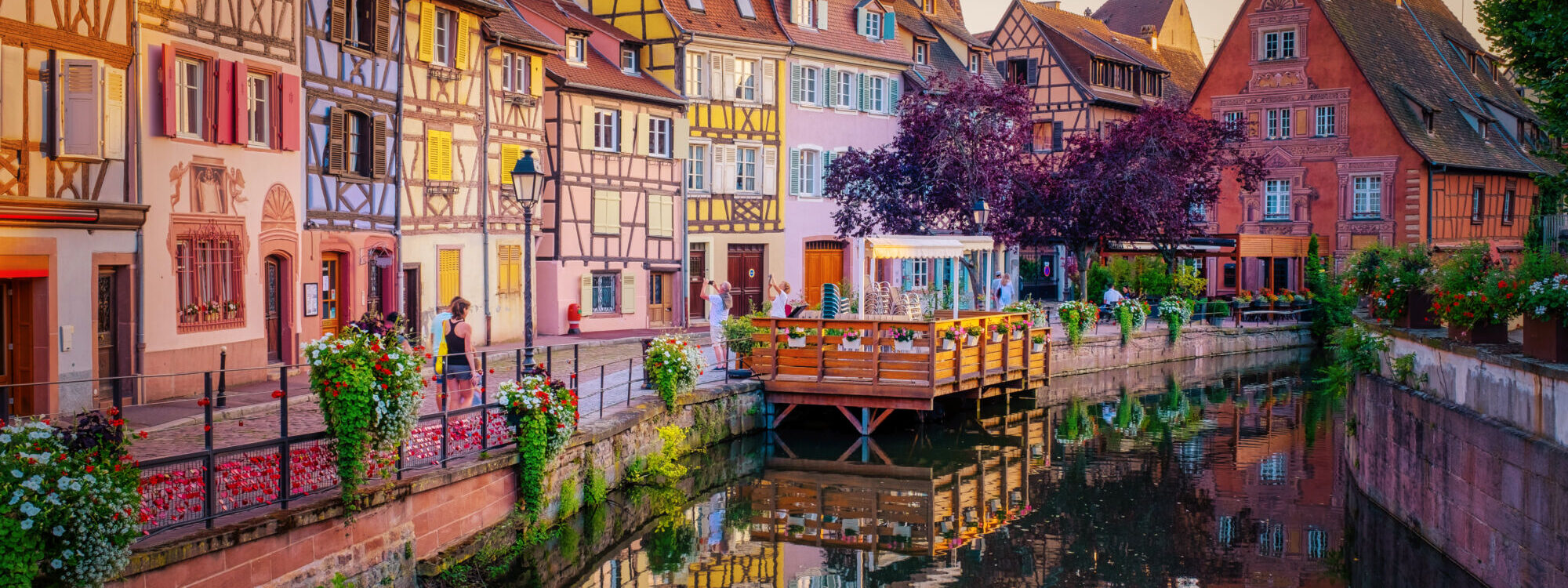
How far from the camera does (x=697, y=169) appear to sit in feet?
131

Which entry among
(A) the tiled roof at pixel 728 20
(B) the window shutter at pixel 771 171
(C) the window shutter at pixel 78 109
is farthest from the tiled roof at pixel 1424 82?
(C) the window shutter at pixel 78 109

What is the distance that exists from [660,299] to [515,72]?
27.8ft

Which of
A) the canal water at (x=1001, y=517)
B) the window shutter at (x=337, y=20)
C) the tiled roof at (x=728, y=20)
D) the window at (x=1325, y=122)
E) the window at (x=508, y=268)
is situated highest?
the tiled roof at (x=728, y=20)

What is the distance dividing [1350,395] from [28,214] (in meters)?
16.4

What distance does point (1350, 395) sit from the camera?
19812mm

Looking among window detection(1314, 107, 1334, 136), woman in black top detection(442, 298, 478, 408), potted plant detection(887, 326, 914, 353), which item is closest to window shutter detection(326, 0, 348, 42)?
woman in black top detection(442, 298, 478, 408)

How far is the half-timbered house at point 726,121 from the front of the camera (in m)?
38.7

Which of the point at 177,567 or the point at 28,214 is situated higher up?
the point at 28,214

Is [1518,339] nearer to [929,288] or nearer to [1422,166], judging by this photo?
[929,288]

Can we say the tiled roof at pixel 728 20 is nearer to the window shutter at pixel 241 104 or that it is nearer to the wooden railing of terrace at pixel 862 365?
the wooden railing of terrace at pixel 862 365

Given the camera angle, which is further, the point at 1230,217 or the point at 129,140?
the point at 1230,217

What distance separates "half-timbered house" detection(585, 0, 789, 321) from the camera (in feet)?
127

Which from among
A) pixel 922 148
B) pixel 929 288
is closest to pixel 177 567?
pixel 929 288

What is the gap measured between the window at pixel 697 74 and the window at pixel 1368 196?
2348cm
